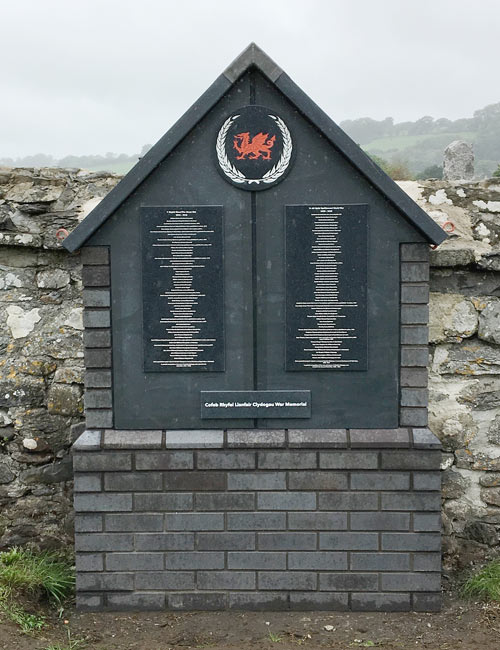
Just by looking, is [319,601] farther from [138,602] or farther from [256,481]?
[138,602]

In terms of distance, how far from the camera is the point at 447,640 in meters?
4.12

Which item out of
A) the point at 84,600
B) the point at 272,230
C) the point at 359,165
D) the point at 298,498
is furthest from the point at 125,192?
the point at 84,600

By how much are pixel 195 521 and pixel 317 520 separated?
752 mm

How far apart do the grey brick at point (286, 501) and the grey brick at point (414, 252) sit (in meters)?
1.55

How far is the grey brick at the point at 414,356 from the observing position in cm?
432

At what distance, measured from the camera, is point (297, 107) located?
4121 mm

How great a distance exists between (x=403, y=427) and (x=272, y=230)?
145 cm

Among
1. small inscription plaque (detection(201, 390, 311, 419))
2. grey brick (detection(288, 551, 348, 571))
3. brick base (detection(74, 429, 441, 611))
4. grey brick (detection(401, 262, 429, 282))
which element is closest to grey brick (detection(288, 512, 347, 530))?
brick base (detection(74, 429, 441, 611))

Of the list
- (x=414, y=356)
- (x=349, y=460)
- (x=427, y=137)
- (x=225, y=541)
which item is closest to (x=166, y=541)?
(x=225, y=541)

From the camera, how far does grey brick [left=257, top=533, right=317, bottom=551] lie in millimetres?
4387

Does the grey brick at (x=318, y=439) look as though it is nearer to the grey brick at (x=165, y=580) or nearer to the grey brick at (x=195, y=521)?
the grey brick at (x=195, y=521)

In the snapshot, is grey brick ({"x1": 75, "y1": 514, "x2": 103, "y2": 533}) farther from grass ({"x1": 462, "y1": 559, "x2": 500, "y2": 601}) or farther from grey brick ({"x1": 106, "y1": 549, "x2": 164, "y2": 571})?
grass ({"x1": 462, "y1": 559, "x2": 500, "y2": 601})

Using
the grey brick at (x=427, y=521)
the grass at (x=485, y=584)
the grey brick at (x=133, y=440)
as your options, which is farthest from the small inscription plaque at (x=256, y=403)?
the grass at (x=485, y=584)

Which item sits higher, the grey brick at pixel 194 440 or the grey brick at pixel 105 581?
the grey brick at pixel 194 440
